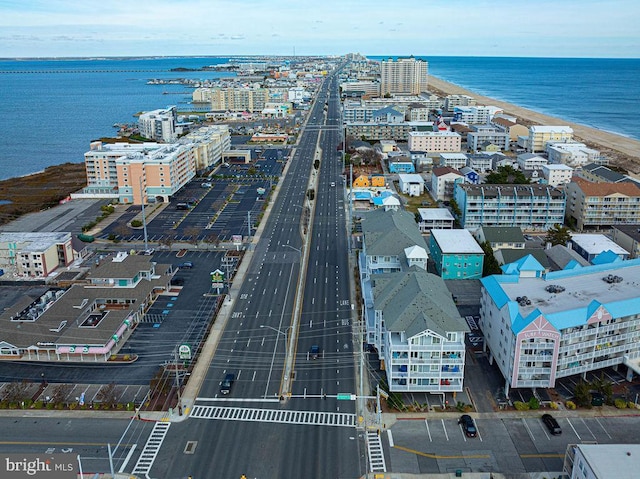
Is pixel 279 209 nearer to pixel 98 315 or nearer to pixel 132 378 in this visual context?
pixel 98 315

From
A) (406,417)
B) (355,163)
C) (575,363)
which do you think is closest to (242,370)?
(406,417)

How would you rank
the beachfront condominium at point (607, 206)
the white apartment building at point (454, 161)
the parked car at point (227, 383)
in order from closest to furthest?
the parked car at point (227, 383) < the beachfront condominium at point (607, 206) < the white apartment building at point (454, 161)

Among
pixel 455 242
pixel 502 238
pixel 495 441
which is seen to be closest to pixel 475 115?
pixel 502 238

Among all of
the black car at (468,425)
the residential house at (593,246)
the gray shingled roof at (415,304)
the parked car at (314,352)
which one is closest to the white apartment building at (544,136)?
the residential house at (593,246)

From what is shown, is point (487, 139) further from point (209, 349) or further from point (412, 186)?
point (209, 349)

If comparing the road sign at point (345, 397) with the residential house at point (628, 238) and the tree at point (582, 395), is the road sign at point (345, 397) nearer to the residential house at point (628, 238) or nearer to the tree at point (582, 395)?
the tree at point (582, 395)
